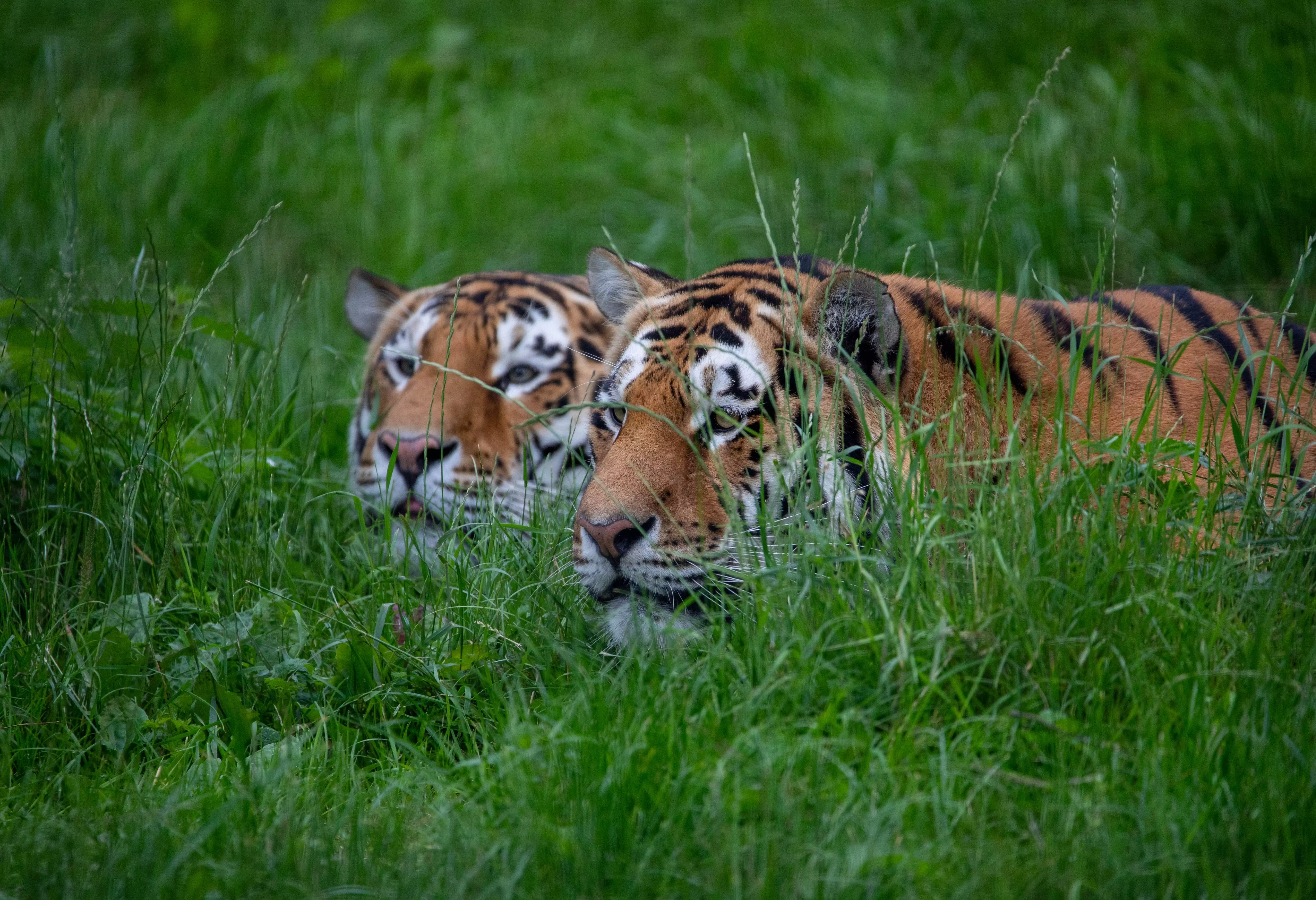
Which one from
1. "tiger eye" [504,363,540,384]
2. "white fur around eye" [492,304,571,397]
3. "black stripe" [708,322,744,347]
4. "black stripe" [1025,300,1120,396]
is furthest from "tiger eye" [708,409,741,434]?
"tiger eye" [504,363,540,384]

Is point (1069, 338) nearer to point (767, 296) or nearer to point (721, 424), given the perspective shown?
point (767, 296)

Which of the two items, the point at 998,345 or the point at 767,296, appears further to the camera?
the point at 767,296

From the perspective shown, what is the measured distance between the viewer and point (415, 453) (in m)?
3.76

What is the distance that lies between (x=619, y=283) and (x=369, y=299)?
1.55 metres

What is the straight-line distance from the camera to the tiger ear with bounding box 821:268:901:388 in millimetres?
2725

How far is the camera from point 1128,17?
685 cm

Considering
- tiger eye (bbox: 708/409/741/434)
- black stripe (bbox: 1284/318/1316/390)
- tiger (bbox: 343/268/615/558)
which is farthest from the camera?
tiger (bbox: 343/268/615/558)

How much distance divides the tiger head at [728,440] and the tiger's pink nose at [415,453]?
3.11 feet

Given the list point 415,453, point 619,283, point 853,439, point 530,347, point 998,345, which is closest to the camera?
point 998,345

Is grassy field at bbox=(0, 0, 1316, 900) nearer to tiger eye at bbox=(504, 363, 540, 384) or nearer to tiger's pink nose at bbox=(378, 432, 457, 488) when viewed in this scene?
tiger's pink nose at bbox=(378, 432, 457, 488)

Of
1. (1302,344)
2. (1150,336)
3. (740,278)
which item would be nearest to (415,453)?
(740,278)

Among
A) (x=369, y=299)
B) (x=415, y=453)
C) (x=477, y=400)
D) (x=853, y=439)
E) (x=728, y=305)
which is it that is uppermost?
(x=728, y=305)

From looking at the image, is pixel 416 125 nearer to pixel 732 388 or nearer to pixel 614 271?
pixel 614 271

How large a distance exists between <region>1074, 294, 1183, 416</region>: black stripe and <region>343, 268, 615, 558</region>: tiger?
1440mm
